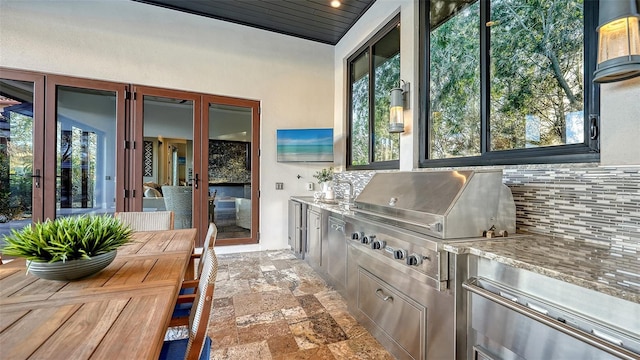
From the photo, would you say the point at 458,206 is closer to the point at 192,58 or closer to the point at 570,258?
the point at 570,258

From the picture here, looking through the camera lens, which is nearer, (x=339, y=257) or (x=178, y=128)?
(x=339, y=257)

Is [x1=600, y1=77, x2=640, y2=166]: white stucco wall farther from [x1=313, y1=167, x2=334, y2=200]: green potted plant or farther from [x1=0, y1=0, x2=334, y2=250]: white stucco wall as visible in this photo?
[x1=0, y1=0, x2=334, y2=250]: white stucco wall

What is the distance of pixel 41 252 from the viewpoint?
1.04 m

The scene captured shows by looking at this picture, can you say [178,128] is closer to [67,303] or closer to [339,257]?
[339,257]

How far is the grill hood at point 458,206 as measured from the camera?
146 centimetres

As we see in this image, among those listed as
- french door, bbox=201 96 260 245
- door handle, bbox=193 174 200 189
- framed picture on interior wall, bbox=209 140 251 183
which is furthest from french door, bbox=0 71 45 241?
framed picture on interior wall, bbox=209 140 251 183

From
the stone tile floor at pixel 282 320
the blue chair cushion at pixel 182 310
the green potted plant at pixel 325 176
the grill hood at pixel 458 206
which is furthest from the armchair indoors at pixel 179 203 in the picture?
the grill hood at pixel 458 206

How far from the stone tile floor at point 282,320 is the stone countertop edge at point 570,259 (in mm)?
1017

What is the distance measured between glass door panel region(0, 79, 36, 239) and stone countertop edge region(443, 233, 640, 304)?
14.5 feet

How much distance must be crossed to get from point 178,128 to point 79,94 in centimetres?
115

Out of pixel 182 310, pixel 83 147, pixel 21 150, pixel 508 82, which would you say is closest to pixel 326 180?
pixel 508 82

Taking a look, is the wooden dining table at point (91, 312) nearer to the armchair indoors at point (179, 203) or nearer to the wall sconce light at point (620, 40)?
the wall sconce light at point (620, 40)

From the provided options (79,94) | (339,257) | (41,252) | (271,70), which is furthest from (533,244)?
(79,94)

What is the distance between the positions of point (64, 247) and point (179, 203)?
2.92 meters
